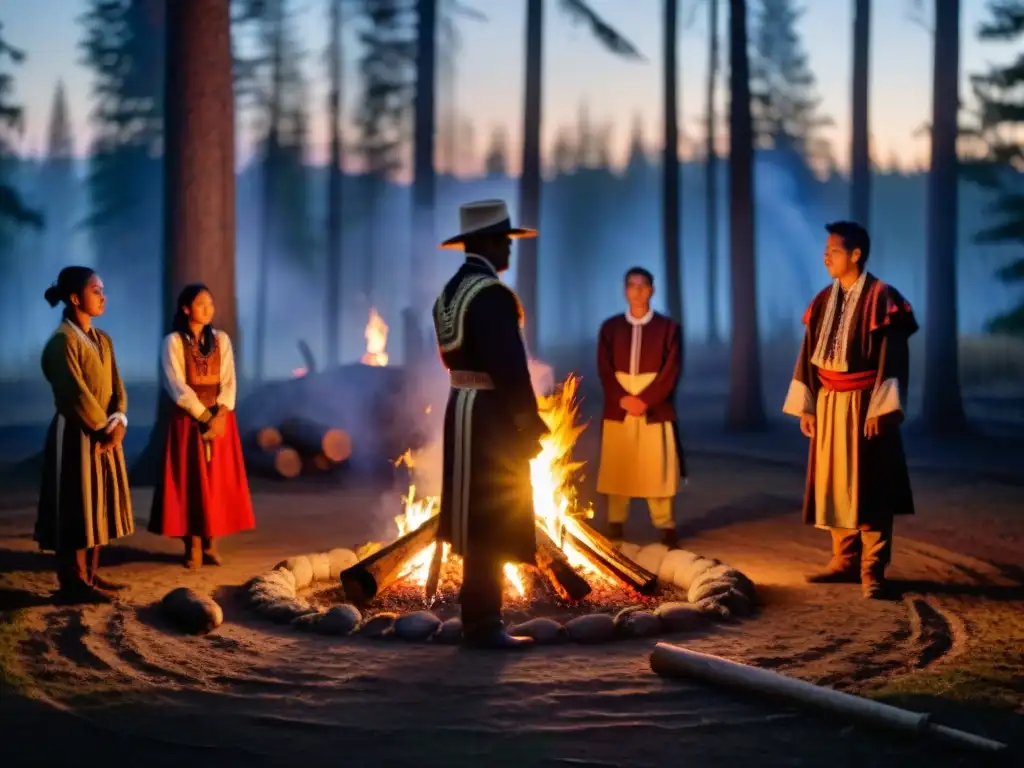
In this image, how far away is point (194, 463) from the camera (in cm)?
841

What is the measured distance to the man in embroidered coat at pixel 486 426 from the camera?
613 centimetres

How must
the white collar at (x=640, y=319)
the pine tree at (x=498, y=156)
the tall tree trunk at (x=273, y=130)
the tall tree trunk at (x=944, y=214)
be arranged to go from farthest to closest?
the pine tree at (x=498, y=156) < the tall tree trunk at (x=273, y=130) < the tall tree trunk at (x=944, y=214) < the white collar at (x=640, y=319)

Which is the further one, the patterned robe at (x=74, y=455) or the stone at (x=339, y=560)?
the stone at (x=339, y=560)

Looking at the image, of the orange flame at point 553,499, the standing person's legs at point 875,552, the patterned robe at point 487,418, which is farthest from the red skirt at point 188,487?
the standing person's legs at point 875,552

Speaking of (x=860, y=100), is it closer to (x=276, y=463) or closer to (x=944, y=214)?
(x=944, y=214)

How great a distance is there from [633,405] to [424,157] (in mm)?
13491

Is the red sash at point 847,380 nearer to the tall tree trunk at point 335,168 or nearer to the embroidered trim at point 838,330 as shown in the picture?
the embroidered trim at point 838,330

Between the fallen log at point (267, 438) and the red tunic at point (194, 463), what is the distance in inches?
241

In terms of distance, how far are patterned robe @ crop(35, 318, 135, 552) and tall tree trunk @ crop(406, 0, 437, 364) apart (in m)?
13.8

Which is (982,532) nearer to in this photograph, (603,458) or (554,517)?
(603,458)

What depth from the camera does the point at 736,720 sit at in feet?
15.8

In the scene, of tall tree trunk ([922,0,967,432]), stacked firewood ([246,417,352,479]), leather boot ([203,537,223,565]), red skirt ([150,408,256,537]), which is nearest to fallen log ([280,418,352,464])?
stacked firewood ([246,417,352,479])

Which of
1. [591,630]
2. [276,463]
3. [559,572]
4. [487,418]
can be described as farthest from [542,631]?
[276,463]

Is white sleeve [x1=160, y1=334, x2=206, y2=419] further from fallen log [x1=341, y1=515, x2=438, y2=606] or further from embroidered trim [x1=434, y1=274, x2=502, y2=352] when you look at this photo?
embroidered trim [x1=434, y1=274, x2=502, y2=352]
